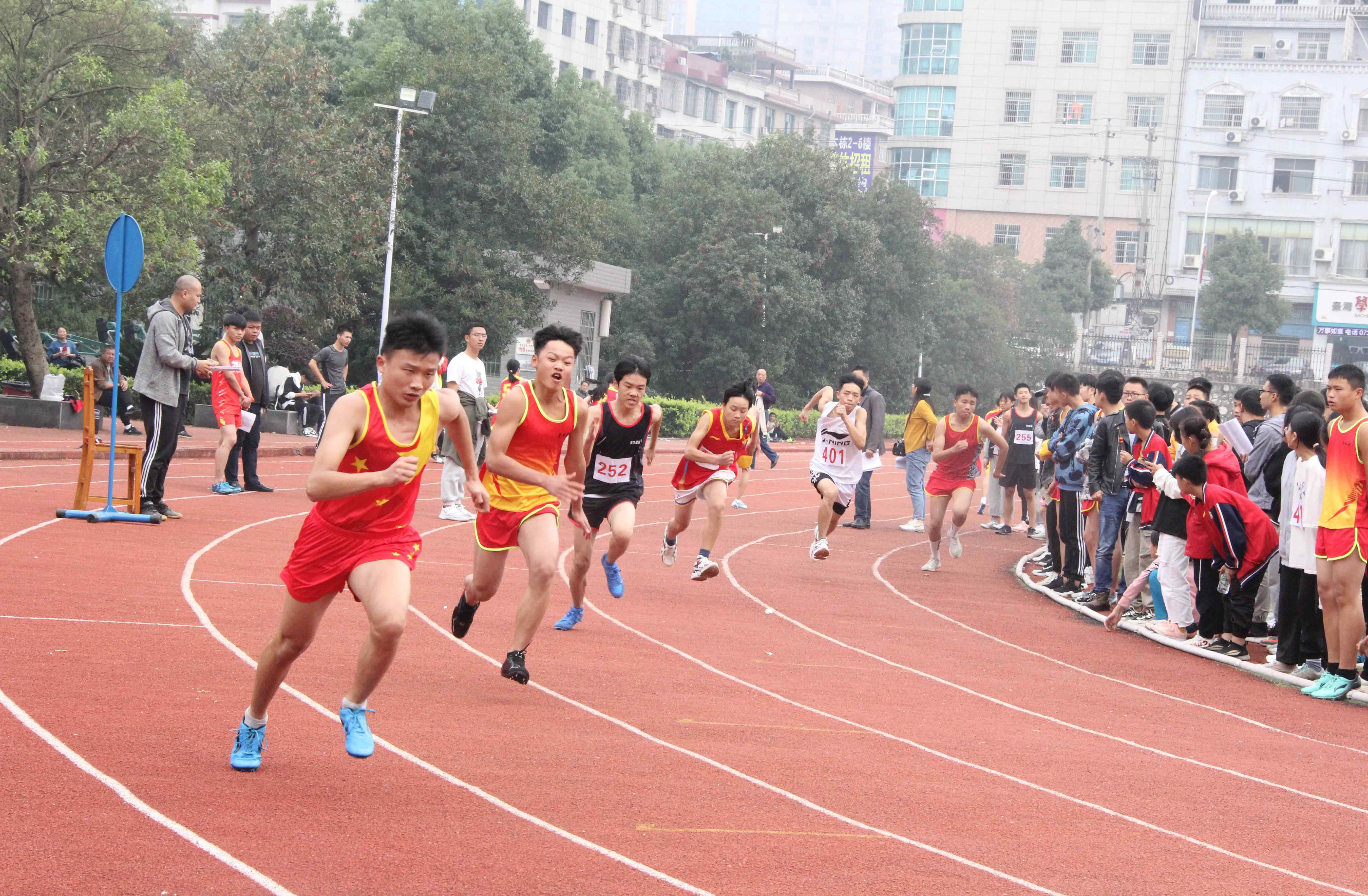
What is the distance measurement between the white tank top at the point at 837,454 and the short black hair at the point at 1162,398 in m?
2.53

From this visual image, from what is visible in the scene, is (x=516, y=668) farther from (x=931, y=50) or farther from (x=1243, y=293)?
(x=931, y=50)

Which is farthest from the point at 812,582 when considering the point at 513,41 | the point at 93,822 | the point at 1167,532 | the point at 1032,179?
the point at 1032,179

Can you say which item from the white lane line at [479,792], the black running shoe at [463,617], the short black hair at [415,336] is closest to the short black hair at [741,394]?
the black running shoe at [463,617]

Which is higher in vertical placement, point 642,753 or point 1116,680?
point 642,753

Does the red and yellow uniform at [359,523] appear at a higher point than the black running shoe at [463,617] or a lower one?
higher

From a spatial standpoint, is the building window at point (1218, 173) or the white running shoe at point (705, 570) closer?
the white running shoe at point (705, 570)

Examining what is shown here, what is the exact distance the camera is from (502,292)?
114 ft

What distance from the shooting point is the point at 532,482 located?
717cm

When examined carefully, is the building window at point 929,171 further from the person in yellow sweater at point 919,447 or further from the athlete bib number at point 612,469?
the athlete bib number at point 612,469

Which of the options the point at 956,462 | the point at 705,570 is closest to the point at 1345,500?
the point at 705,570

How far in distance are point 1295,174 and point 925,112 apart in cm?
2293

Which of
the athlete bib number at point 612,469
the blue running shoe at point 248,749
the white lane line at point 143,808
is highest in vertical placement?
the athlete bib number at point 612,469

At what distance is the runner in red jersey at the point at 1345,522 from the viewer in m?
8.42

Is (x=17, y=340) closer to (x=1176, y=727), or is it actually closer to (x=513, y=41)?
(x=1176, y=727)
